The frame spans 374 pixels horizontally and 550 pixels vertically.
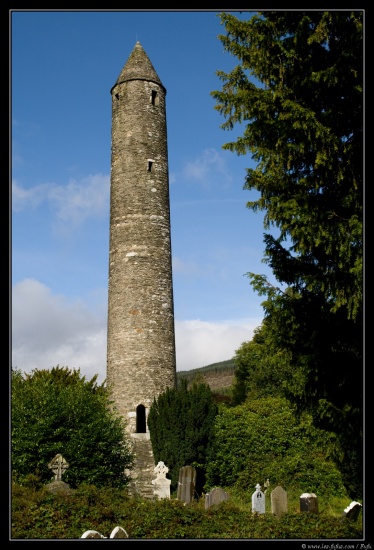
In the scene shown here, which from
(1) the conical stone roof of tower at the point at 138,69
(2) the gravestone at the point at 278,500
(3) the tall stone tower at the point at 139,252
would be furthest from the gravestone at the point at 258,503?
(1) the conical stone roof of tower at the point at 138,69

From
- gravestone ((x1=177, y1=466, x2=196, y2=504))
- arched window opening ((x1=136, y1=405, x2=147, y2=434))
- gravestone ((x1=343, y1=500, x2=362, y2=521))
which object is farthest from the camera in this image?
arched window opening ((x1=136, y1=405, x2=147, y2=434))

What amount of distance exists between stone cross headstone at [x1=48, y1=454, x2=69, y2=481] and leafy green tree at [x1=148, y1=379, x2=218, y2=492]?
542 centimetres

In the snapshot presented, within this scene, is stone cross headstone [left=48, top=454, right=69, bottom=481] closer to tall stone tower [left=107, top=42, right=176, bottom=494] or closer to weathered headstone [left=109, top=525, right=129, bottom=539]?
weathered headstone [left=109, top=525, right=129, bottom=539]

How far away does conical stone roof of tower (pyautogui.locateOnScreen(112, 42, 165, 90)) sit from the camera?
84.6 ft

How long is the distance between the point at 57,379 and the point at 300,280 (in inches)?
629

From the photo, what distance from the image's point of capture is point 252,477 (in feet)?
70.3

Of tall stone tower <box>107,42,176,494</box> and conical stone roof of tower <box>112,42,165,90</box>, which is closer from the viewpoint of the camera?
tall stone tower <box>107,42,176,494</box>

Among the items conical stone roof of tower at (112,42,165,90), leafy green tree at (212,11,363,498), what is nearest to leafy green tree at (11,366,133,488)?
leafy green tree at (212,11,363,498)

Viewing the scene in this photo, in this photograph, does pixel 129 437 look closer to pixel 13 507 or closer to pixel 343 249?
pixel 13 507

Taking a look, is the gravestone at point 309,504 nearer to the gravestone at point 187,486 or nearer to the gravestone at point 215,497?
the gravestone at point 215,497

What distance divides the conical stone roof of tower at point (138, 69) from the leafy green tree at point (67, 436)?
13481 mm

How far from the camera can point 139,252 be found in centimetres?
2398

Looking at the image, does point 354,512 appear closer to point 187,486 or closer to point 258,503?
point 258,503

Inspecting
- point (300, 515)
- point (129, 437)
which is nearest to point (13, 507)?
point (300, 515)
